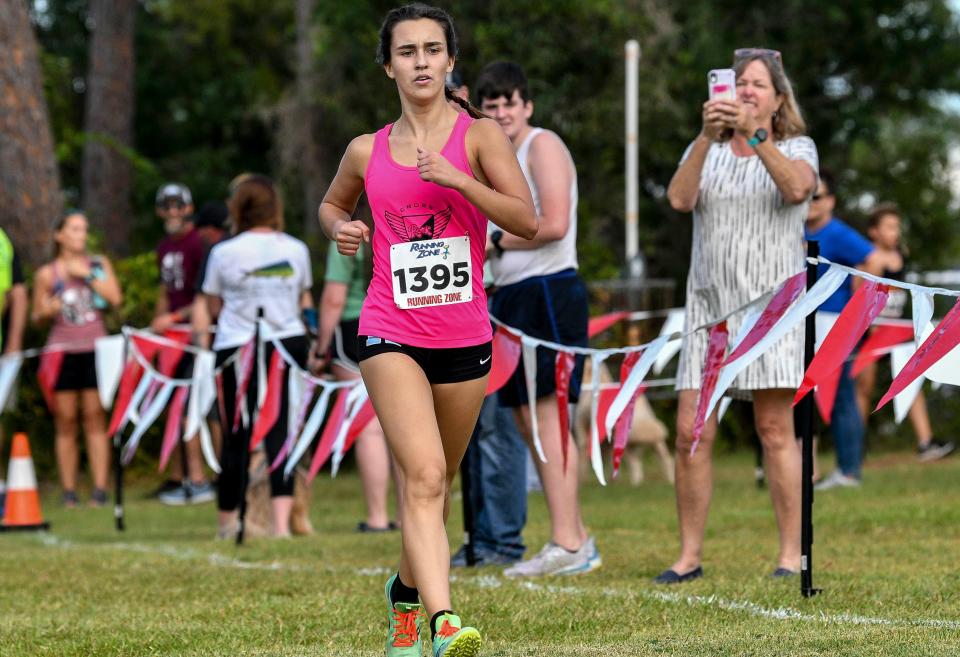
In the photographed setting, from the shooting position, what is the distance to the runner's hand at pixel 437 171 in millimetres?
4457

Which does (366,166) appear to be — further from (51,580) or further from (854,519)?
(854,519)

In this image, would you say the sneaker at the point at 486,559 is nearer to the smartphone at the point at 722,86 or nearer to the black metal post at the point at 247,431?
the black metal post at the point at 247,431

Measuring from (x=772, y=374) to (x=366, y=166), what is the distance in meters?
2.13

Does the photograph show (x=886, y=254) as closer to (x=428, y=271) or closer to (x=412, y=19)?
(x=412, y=19)

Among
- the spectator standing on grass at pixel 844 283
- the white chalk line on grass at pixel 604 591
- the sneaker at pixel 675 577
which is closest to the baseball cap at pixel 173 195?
the white chalk line on grass at pixel 604 591

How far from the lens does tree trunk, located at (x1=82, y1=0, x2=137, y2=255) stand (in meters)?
24.4

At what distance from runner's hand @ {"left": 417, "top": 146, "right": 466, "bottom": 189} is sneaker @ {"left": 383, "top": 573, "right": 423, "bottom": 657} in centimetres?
125

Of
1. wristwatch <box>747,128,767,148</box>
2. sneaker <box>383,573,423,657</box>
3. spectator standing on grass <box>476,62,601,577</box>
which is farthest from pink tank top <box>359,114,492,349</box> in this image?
spectator standing on grass <box>476,62,601,577</box>

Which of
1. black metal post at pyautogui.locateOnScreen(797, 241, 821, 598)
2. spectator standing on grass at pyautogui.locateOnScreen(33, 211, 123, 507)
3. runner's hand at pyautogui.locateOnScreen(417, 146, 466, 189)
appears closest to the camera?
runner's hand at pyautogui.locateOnScreen(417, 146, 466, 189)

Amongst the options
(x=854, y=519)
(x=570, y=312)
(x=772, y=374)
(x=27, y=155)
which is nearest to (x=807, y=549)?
(x=772, y=374)

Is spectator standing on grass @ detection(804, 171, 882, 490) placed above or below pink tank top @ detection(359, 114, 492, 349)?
below

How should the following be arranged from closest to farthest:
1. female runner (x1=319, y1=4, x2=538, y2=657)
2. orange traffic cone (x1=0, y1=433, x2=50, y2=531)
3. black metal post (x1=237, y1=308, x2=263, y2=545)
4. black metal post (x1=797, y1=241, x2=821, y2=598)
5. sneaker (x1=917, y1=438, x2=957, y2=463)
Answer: female runner (x1=319, y1=4, x2=538, y2=657) < black metal post (x1=797, y1=241, x2=821, y2=598) < black metal post (x1=237, y1=308, x2=263, y2=545) < orange traffic cone (x1=0, y1=433, x2=50, y2=531) < sneaker (x1=917, y1=438, x2=957, y2=463)

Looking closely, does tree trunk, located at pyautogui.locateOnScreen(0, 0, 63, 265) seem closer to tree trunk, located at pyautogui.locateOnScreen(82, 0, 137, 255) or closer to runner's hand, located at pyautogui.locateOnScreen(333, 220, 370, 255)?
tree trunk, located at pyautogui.locateOnScreen(82, 0, 137, 255)

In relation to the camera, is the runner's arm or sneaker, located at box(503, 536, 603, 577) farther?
sneaker, located at box(503, 536, 603, 577)
